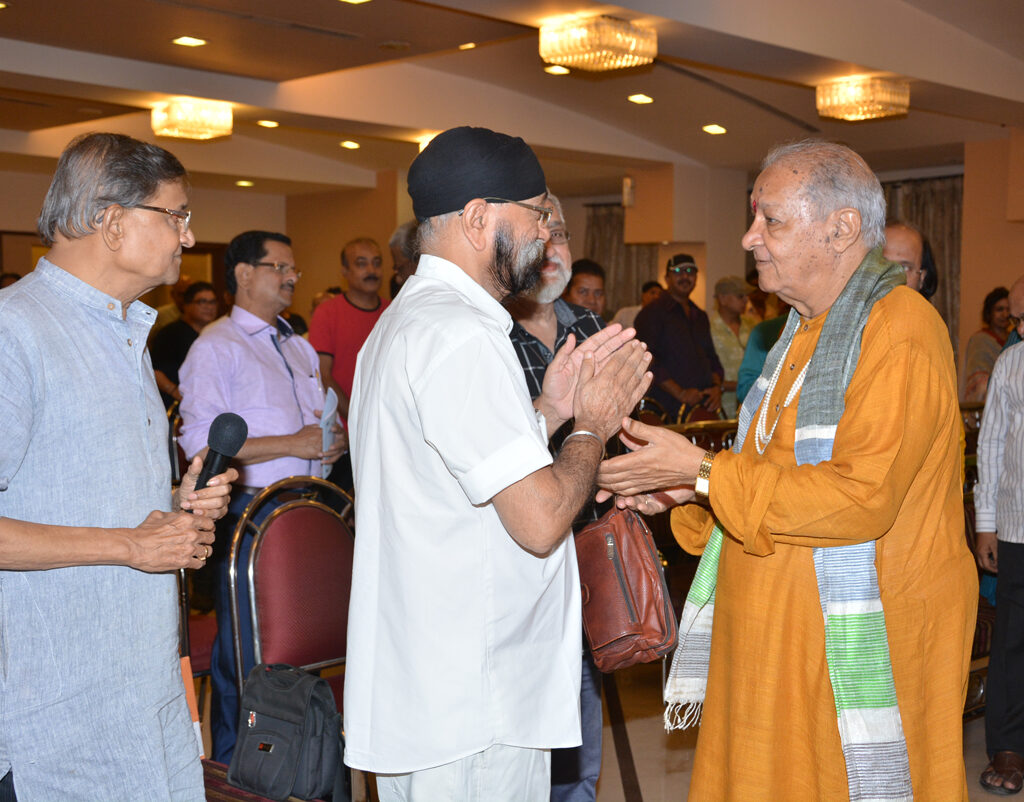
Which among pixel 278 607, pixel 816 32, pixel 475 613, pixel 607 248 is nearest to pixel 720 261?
pixel 607 248

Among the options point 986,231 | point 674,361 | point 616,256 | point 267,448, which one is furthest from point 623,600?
point 616,256

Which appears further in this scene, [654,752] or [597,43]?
[597,43]

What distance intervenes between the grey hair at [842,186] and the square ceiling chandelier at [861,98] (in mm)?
5725

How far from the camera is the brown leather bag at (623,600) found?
212cm

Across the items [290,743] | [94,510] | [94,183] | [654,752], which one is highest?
[94,183]

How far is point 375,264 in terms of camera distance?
5234 millimetres

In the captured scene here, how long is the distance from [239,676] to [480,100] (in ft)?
26.3

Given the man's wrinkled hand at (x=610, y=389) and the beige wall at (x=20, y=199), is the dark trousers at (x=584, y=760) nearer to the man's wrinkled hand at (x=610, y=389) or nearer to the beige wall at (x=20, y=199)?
the man's wrinkled hand at (x=610, y=389)

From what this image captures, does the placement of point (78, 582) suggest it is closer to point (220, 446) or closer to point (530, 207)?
point (220, 446)

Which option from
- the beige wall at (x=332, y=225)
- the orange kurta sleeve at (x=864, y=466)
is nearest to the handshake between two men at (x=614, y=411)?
the orange kurta sleeve at (x=864, y=466)

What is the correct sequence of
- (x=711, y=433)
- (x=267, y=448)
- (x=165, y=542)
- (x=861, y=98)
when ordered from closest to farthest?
1. (x=165, y=542)
2. (x=267, y=448)
3. (x=711, y=433)
4. (x=861, y=98)

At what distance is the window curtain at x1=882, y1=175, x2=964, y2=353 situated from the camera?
11797 mm

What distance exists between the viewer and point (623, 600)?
2.13 meters

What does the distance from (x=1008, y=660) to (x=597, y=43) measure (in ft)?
12.7
